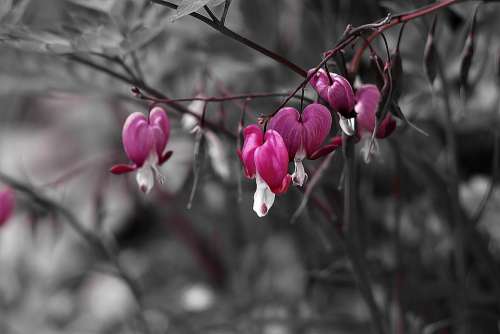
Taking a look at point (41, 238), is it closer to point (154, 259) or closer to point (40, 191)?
point (154, 259)

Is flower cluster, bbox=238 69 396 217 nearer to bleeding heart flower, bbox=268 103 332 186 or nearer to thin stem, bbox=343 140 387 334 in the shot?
bleeding heart flower, bbox=268 103 332 186

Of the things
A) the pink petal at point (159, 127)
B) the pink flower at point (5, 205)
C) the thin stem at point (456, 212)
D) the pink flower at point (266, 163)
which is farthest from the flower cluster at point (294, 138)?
the pink flower at point (5, 205)

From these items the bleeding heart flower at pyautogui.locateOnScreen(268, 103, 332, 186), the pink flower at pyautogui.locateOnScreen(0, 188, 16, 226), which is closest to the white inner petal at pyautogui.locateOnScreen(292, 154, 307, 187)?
the bleeding heart flower at pyautogui.locateOnScreen(268, 103, 332, 186)

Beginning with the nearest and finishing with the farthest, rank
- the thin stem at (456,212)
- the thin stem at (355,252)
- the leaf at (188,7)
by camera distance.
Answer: the leaf at (188,7)
the thin stem at (355,252)
the thin stem at (456,212)

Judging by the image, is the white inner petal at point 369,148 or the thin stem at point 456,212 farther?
the thin stem at point 456,212

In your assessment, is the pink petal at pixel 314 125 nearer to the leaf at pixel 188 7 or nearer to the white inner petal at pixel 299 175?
the white inner petal at pixel 299 175

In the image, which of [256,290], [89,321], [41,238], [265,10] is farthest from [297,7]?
[41,238]
